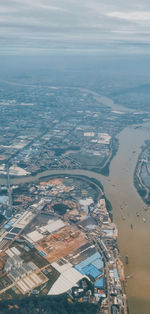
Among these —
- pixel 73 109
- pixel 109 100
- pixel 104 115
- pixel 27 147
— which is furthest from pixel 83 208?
pixel 109 100

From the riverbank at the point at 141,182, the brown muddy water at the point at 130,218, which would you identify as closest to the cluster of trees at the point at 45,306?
the brown muddy water at the point at 130,218

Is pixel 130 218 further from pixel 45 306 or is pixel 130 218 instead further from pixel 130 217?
pixel 45 306

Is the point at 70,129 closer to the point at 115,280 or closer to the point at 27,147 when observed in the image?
the point at 27,147

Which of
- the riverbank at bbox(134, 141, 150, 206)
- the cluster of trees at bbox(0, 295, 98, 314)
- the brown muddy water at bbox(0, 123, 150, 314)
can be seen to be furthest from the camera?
the riverbank at bbox(134, 141, 150, 206)

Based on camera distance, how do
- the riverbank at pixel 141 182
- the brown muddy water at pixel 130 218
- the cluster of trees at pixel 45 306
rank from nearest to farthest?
the cluster of trees at pixel 45 306 < the brown muddy water at pixel 130 218 < the riverbank at pixel 141 182

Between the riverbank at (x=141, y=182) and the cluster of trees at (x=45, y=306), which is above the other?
the riverbank at (x=141, y=182)

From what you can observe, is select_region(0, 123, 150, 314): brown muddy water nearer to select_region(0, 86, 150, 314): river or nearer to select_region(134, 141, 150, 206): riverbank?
select_region(0, 86, 150, 314): river

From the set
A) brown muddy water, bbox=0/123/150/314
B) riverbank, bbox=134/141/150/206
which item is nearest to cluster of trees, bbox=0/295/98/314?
brown muddy water, bbox=0/123/150/314

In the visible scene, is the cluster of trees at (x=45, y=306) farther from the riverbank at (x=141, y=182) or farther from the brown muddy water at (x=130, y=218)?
the riverbank at (x=141, y=182)

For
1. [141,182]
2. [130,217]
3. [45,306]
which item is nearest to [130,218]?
[130,217]

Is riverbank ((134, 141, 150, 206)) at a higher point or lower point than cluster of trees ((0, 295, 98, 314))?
higher
